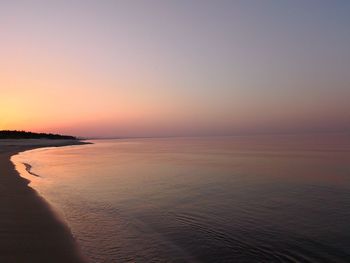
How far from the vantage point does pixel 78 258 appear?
299 inches

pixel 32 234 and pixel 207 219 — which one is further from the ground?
pixel 32 234

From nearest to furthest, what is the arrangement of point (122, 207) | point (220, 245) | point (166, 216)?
point (220, 245) < point (166, 216) < point (122, 207)

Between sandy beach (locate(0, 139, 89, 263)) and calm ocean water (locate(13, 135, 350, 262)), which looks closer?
sandy beach (locate(0, 139, 89, 263))

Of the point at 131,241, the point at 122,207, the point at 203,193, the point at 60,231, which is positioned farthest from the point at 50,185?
the point at 131,241

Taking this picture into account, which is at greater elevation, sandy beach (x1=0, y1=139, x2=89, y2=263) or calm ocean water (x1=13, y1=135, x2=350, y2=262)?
sandy beach (x1=0, y1=139, x2=89, y2=263)

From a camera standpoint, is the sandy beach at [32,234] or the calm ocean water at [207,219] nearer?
the sandy beach at [32,234]

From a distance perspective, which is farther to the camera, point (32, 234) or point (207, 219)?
point (207, 219)

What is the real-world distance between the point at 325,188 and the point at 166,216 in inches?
439

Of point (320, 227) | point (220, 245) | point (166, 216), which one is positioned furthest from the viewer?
point (166, 216)

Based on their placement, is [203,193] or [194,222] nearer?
[194,222]

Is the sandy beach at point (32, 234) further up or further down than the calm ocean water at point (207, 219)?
further up

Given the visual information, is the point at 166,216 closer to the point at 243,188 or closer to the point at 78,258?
the point at 78,258

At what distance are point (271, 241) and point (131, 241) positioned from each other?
4.11m

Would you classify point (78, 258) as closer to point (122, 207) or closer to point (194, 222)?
point (194, 222)
